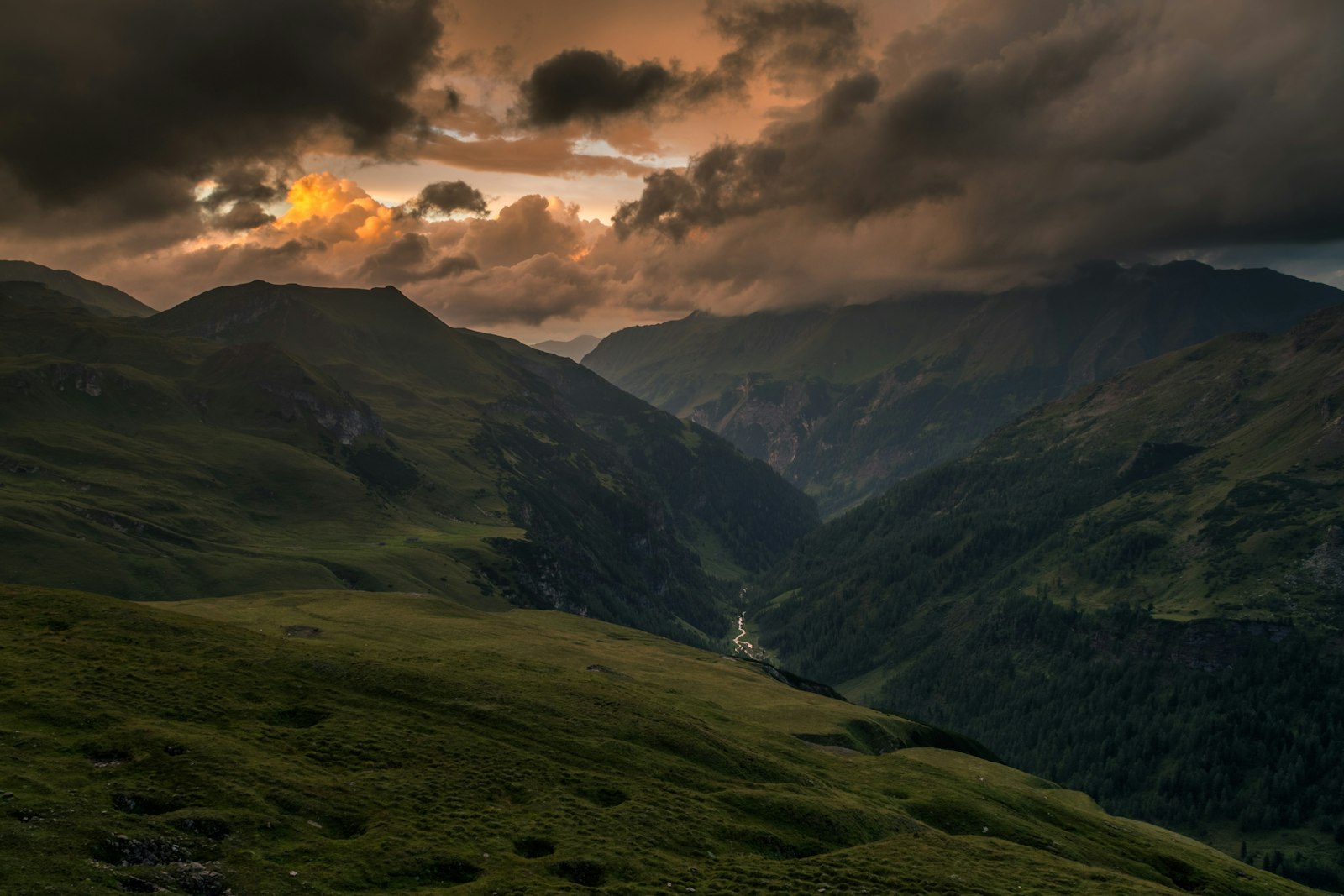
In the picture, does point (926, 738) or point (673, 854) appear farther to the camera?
point (926, 738)

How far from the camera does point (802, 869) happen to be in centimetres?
5856

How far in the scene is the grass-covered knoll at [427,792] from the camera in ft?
155

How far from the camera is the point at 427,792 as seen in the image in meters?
60.5

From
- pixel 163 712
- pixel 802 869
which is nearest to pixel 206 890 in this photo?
pixel 163 712

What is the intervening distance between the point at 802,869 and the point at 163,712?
49080mm

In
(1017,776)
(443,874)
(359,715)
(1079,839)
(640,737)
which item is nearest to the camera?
(443,874)

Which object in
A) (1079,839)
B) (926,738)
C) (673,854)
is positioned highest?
(673,854)

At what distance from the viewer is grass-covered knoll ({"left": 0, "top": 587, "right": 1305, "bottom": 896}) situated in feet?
155

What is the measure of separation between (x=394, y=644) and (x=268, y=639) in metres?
41.3

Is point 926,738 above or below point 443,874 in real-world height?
below

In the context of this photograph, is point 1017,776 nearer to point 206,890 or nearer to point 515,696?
point 515,696

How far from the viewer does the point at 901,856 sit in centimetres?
6488

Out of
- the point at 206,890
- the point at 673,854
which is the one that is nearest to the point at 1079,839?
the point at 673,854

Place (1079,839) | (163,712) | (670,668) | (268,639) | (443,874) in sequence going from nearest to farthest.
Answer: (443,874) < (163,712) < (268,639) < (1079,839) < (670,668)
